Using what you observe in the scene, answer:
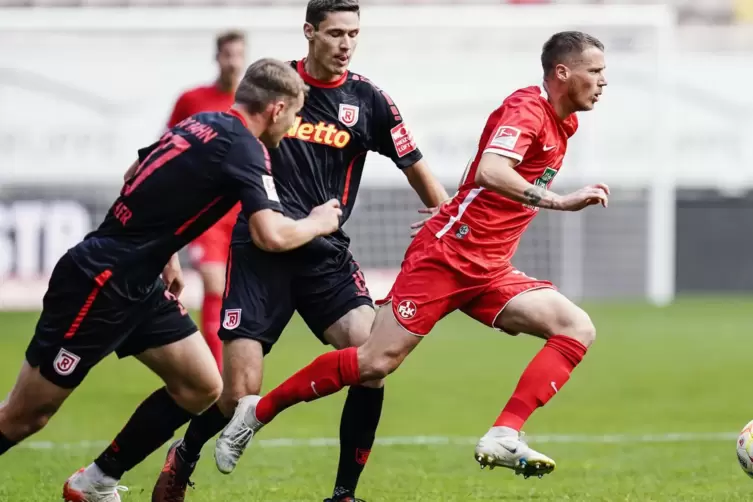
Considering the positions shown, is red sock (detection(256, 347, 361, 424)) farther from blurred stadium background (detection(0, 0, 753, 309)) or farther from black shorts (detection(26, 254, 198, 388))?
blurred stadium background (detection(0, 0, 753, 309))

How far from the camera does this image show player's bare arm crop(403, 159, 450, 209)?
23.0 feet

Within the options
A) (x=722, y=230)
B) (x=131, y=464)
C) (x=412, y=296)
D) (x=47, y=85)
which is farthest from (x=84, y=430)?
(x=722, y=230)

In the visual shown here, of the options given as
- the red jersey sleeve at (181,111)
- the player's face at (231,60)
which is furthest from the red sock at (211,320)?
the player's face at (231,60)

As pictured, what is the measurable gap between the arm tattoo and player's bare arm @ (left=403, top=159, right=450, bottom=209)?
1.09 m

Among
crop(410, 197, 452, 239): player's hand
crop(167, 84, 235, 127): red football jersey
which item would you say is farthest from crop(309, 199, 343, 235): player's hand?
crop(167, 84, 235, 127): red football jersey

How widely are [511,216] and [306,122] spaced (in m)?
1.17

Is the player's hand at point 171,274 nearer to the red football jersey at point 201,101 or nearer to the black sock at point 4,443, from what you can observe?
the black sock at point 4,443

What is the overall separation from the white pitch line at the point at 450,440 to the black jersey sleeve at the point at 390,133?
8.68ft

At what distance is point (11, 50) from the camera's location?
18.7m

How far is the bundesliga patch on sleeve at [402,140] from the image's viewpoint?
6883mm

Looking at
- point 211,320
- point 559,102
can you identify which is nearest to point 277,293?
point 559,102

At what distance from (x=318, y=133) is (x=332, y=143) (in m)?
0.09

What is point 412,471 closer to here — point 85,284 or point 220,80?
point 85,284

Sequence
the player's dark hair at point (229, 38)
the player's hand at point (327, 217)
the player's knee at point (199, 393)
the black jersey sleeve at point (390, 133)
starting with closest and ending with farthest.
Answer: the player's hand at point (327, 217)
the player's knee at point (199, 393)
the black jersey sleeve at point (390, 133)
the player's dark hair at point (229, 38)
